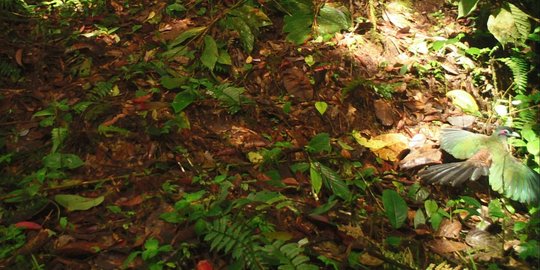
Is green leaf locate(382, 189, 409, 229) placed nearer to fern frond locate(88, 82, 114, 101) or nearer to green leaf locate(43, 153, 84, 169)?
green leaf locate(43, 153, 84, 169)

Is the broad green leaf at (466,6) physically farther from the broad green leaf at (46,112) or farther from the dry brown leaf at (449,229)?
the broad green leaf at (46,112)

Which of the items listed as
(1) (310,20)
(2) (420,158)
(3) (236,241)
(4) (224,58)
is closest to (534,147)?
(2) (420,158)

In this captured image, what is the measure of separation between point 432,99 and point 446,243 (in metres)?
1.44

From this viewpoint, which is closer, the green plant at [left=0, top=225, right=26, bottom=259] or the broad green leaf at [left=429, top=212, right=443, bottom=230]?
the green plant at [left=0, top=225, right=26, bottom=259]

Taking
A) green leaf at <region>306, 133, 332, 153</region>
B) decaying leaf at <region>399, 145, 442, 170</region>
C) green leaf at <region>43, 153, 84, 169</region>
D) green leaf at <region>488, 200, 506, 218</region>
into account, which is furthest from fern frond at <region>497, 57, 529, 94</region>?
green leaf at <region>43, 153, 84, 169</region>

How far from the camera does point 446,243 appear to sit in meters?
2.43

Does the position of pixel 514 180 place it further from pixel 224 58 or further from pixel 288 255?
pixel 224 58

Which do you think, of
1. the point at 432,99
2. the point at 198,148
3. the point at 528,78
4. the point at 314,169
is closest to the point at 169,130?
the point at 198,148

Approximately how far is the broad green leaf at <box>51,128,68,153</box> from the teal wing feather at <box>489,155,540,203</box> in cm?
269

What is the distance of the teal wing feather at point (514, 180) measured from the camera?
254cm

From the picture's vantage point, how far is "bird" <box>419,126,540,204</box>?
2.57 metres

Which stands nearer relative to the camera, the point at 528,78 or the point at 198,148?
the point at 198,148

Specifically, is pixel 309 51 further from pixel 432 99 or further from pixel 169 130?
pixel 169 130

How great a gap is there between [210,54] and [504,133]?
87.6 inches
